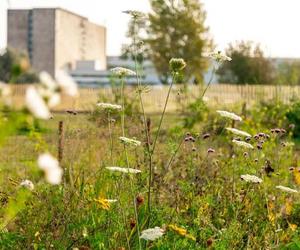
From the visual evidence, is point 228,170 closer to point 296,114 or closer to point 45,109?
point 45,109

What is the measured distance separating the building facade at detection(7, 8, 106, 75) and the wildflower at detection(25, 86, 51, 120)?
8782cm

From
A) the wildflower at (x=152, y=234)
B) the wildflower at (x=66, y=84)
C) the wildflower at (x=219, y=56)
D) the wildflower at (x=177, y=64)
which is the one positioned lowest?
the wildflower at (x=152, y=234)

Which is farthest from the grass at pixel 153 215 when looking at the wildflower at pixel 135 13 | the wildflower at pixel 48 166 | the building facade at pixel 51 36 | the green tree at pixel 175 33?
the building facade at pixel 51 36

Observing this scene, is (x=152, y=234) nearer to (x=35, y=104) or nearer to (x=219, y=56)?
(x=219, y=56)

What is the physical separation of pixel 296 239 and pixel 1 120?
307cm

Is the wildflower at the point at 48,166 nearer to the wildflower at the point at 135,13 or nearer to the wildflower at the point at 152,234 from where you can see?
the wildflower at the point at 152,234

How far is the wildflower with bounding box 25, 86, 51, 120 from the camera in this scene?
1126mm

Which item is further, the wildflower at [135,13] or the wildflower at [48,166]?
the wildflower at [135,13]

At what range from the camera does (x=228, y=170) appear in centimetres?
656

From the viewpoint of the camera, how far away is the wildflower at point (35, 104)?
1.13 m

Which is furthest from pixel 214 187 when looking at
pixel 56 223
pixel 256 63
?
pixel 256 63

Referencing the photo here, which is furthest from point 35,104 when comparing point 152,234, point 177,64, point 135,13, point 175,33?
point 175,33

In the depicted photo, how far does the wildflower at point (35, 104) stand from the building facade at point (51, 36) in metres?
87.8

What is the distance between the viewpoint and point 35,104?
3.72 ft
